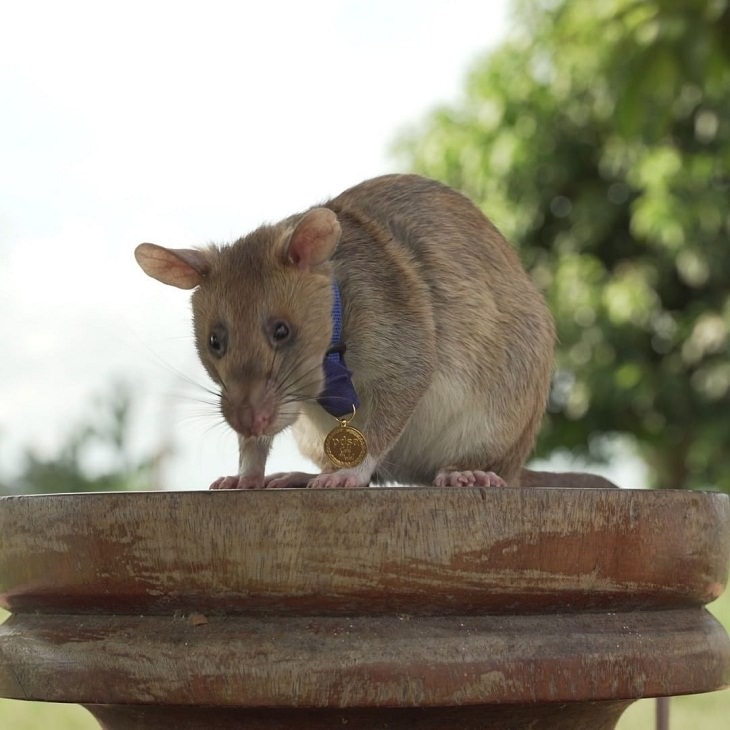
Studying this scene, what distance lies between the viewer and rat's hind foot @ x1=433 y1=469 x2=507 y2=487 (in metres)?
2.62

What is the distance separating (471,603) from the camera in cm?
175

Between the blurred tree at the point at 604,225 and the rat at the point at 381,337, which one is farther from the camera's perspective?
the blurred tree at the point at 604,225

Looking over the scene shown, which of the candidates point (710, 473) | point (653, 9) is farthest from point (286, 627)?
point (710, 473)

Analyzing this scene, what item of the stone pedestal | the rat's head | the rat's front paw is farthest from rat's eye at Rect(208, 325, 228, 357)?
the stone pedestal

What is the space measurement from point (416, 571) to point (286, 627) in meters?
0.20

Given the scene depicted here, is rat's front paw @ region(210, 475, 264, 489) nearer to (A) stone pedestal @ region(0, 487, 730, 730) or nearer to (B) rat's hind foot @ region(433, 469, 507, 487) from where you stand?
(B) rat's hind foot @ region(433, 469, 507, 487)

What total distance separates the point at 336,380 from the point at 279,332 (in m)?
0.16

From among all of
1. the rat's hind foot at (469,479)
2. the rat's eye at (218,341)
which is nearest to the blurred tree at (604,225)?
the rat's hind foot at (469,479)

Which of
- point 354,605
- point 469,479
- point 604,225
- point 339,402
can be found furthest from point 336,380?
point 604,225

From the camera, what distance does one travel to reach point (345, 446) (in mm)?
2535

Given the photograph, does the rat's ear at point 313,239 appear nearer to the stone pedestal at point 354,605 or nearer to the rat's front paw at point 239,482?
the rat's front paw at point 239,482

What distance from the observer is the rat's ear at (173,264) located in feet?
8.55

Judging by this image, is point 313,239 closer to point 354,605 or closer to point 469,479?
point 469,479

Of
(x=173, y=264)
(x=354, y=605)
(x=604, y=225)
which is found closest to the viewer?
(x=354, y=605)
